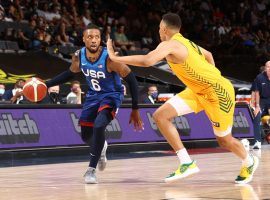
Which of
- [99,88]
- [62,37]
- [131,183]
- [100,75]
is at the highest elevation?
[100,75]

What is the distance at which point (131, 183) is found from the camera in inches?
326

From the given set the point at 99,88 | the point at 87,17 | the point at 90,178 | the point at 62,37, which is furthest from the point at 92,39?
the point at 87,17

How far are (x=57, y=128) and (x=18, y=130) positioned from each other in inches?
31.8

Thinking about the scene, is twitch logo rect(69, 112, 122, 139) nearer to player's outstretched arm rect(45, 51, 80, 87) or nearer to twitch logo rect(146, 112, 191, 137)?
twitch logo rect(146, 112, 191, 137)

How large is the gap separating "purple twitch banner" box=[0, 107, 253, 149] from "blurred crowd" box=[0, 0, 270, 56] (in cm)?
522

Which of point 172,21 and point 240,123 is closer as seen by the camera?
point 172,21

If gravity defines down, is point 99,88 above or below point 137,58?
below

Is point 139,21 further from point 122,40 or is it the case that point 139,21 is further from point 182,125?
point 182,125

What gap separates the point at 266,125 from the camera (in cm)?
1686

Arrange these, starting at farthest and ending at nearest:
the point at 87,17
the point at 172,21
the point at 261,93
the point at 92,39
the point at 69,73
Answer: the point at 87,17 < the point at 261,93 < the point at 69,73 < the point at 92,39 < the point at 172,21

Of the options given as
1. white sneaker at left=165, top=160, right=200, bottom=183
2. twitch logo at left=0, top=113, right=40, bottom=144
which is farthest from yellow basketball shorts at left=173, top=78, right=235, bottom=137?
twitch logo at left=0, top=113, right=40, bottom=144

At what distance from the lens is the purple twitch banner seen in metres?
12.0

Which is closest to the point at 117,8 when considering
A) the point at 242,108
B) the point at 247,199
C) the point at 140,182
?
the point at 242,108

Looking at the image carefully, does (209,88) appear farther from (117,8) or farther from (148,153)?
(117,8)
